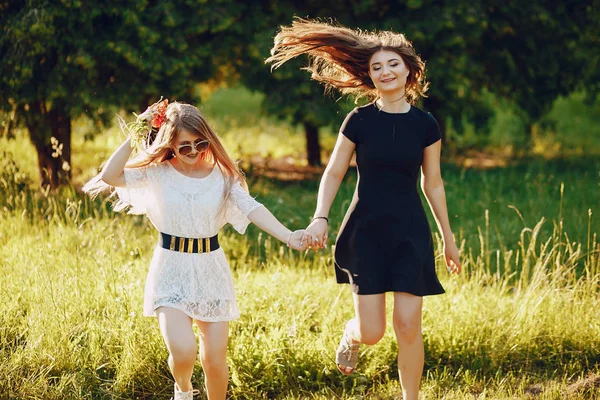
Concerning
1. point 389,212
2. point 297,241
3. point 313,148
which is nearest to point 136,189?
point 297,241

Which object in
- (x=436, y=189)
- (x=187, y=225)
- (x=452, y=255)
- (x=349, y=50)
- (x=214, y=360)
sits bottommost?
(x=214, y=360)

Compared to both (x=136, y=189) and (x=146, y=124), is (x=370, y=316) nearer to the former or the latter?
(x=136, y=189)

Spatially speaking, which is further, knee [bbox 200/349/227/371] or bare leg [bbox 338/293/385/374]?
bare leg [bbox 338/293/385/374]

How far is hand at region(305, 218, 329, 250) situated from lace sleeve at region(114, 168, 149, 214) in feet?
2.96

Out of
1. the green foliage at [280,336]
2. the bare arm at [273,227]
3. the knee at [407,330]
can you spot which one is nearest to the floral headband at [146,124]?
the bare arm at [273,227]

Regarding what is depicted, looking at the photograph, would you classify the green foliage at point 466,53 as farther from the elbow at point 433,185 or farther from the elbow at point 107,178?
the elbow at point 107,178

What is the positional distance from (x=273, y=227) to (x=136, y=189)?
77 centimetres

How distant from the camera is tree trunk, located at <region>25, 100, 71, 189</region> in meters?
8.68

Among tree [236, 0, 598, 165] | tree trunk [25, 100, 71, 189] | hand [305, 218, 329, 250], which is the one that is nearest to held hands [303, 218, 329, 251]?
hand [305, 218, 329, 250]

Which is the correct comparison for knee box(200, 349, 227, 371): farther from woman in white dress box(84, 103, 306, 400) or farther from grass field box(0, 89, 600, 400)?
grass field box(0, 89, 600, 400)

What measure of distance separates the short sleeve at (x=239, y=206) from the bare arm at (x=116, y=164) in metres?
0.59

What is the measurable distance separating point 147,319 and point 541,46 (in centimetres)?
766

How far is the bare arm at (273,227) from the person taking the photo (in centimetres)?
394

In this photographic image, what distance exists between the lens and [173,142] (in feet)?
12.8
